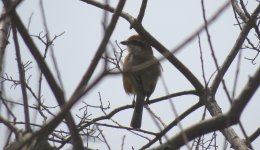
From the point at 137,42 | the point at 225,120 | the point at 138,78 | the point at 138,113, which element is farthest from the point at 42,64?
the point at 137,42

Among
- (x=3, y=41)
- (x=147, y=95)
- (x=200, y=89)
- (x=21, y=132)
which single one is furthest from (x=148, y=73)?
(x=21, y=132)

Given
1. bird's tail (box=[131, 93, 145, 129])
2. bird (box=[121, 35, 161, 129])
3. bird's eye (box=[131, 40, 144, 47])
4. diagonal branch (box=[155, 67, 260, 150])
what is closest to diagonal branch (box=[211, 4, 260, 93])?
bird (box=[121, 35, 161, 129])

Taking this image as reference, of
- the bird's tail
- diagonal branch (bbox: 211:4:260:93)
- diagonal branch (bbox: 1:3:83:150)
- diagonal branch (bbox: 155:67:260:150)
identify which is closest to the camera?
diagonal branch (bbox: 155:67:260:150)

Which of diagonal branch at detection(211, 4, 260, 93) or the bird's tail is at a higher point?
the bird's tail

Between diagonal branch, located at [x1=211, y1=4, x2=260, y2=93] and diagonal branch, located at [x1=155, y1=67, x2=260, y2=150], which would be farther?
diagonal branch, located at [x1=211, y1=4, x2=260, y2=93]

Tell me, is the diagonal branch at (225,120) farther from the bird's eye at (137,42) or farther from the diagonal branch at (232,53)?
the bird's eye at (137,42)

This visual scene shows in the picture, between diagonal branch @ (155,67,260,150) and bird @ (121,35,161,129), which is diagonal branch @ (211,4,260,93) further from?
diagonal branch @ (155,67,260,150)

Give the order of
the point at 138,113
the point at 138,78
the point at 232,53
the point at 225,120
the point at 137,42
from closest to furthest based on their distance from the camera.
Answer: the point at 225,120
the point at 232,53
the point at 138,113
the point at 138,78
the point at 137,42

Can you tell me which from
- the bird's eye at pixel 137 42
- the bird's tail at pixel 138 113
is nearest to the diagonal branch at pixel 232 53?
the bird's tail at pixel 138 113

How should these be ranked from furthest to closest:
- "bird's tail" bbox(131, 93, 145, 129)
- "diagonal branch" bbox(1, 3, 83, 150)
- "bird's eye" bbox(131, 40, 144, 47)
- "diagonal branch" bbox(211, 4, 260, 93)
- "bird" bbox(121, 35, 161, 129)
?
1. "bird's eye" bbox(131, 40, 144, 47)
2. "bird" bbox(121, 35, 161, 129)
3. "bird's tail" bbox(131, 93, 145, 129)
4. "diagonal branch" bbox(211, 4, 260, 93)
5. "diagonal branch" bbox(1, 3, 83, 150)

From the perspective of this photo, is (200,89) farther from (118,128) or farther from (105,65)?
(105,65)

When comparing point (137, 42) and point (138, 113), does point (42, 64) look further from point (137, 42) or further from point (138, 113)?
point (137, 42)

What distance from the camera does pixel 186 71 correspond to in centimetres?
413

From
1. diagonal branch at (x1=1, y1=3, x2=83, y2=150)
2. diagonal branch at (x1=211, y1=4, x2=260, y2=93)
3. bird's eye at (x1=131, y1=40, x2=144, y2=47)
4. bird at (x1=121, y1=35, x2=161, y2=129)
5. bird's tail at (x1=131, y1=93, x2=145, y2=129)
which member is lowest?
diagonal branch at (x1=1, y1=3, x2=83, y2=150)
